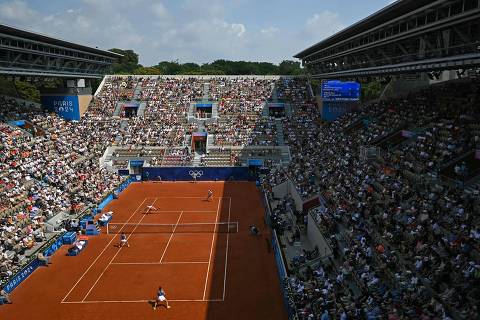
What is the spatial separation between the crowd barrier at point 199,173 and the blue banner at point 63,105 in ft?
49.8

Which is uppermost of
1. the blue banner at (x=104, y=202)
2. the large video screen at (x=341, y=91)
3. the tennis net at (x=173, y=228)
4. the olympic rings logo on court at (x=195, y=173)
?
the large video screen at (x=341, y=91)

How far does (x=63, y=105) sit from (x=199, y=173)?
21.7 m

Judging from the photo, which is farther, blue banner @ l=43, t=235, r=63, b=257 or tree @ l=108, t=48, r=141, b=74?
tree @ l=108, t=48, r=141, b=74

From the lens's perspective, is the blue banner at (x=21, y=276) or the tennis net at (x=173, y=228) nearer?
the blue banner at (x=21, y=276)

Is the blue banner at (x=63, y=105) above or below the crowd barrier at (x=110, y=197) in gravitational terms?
above

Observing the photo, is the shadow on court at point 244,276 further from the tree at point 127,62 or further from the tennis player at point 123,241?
the tree at point 127,62

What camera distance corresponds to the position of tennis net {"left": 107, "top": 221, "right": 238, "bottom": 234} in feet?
100

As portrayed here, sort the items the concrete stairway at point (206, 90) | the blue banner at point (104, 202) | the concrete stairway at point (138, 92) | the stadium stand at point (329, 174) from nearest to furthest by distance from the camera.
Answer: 1. the stadium stand at point (329, 174)
2. the blue banner at point (104, 202)
3. the concrete stairway at point (206, 90)
4. the concrete stairway at point (138, 92)

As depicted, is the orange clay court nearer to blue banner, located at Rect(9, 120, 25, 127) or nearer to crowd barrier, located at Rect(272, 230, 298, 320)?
crowd barrier, located at Rect(272, 230, 298, 320)

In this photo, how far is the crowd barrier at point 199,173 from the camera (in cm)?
4706

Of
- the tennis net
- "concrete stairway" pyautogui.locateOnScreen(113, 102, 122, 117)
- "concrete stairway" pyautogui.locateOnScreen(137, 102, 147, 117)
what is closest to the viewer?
the tennis net

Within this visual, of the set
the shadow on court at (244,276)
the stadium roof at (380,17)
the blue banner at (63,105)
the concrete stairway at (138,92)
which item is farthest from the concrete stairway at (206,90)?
the shadow on court at (244,276)

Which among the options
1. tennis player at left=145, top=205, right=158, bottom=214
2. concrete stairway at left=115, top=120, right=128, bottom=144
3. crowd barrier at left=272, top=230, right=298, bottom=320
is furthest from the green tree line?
crowd barrier at left=272, top=230, right=298, bottom=320

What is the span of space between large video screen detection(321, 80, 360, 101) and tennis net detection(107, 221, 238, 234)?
83.5 feet
